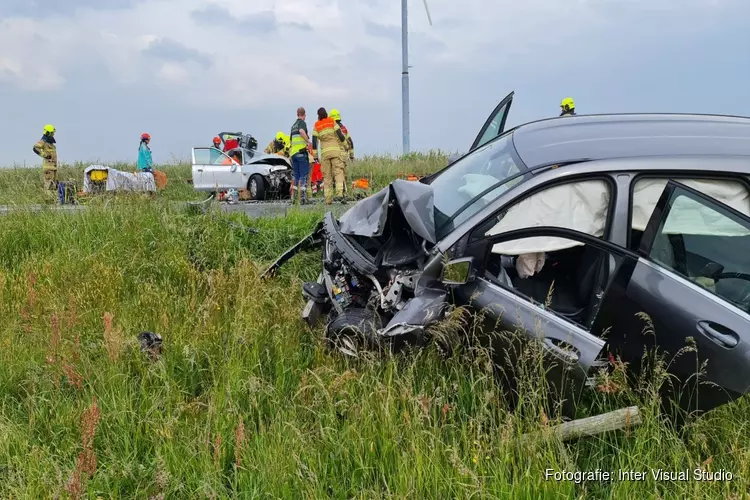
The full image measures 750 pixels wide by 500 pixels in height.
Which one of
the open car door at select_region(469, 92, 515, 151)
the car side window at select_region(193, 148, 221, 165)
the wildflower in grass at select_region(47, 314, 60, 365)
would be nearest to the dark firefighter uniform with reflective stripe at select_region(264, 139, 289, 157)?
the car side window at select_region(193, 148, 221, 165)

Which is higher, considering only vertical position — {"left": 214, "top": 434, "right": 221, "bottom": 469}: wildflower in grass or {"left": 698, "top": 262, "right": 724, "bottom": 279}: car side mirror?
{"left": 698, "top": 262, "right": 724, "bottom": 279}: car side mirror

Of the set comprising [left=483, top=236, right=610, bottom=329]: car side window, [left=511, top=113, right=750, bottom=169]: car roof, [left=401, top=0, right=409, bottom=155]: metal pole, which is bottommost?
[left=483, top=236, right=610, bottom=329]: car side window

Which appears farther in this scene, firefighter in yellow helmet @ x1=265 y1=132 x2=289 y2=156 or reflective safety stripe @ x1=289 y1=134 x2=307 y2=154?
firefighter in yellow helmet @ x1=265 y1=132 x2=289 y2=156

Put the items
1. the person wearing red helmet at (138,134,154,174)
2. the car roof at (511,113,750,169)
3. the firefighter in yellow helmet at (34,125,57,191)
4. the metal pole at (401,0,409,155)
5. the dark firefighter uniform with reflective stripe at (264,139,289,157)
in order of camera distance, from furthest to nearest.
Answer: the metal pole at (401,0,409,155)
the dark firefighter uniform with reflective stripe at (264,139,289,157)
the person wearing red helmet at (138,134,154,174)
the firefighter in yellow helmet at (34,125,57,191)
the car roof at (511,113,750,169)

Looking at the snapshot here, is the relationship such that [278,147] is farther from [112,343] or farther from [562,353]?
[562,353]

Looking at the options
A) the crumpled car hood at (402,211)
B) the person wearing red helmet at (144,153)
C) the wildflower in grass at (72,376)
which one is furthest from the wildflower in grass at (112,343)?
the person wearing red helmet at (144,153)

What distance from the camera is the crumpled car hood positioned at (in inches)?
120

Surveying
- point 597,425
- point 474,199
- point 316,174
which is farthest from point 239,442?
point 316,174

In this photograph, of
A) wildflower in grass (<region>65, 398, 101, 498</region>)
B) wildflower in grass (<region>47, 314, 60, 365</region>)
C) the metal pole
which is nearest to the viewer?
wildflower in grass (<region>65, 398, 101, 498</region>)

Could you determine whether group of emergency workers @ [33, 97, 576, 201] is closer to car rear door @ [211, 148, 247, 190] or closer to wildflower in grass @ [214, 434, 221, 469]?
car rear door @ [211, 148, 247, 190]

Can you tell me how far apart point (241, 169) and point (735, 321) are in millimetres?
11743

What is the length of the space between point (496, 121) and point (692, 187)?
81.8 inches

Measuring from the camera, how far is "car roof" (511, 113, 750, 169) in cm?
284

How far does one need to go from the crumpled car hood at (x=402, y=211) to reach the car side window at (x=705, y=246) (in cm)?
116
